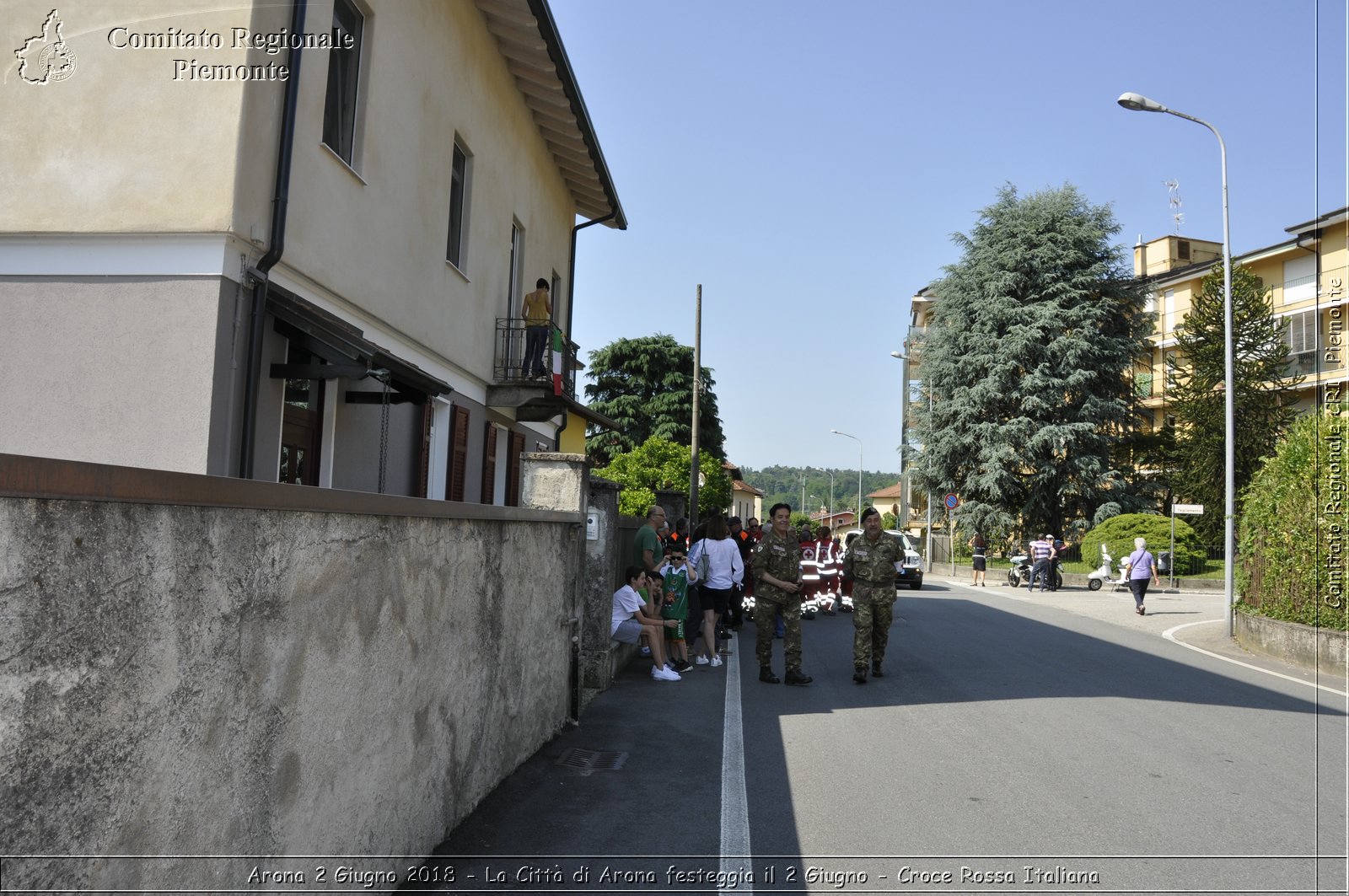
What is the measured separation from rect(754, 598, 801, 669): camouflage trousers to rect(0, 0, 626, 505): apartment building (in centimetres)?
474

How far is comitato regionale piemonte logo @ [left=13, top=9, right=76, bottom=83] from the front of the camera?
8734mm

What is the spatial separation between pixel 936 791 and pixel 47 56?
9277 millimetres

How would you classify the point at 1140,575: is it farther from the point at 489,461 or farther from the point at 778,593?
the point at 489,461

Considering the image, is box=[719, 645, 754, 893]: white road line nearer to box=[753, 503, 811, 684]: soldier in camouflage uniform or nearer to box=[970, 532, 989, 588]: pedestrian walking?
box=[753, 503, 811, 684]: soldier in camouflage uniform

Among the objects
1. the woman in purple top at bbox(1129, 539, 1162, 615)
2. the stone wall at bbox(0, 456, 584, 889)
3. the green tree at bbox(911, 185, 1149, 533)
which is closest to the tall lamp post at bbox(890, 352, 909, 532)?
the green tree at bbox(911, 185, 1149, 533)

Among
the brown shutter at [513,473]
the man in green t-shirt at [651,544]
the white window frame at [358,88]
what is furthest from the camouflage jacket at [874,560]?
the brown shutter at [513,473]

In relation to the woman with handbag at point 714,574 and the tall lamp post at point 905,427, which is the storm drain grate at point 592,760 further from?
the tall lamp post at point 905,427

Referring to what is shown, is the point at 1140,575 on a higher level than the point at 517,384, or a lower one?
lower

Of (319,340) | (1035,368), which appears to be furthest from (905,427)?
(319,340)

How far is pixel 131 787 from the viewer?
2.72m

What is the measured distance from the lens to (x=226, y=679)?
3.17 metres

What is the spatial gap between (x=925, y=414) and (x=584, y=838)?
138 feet

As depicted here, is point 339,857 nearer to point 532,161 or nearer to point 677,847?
point 677,847

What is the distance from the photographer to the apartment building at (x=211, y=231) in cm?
838
